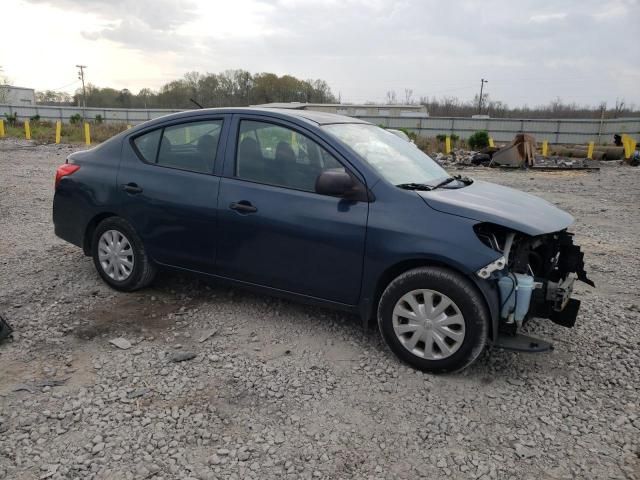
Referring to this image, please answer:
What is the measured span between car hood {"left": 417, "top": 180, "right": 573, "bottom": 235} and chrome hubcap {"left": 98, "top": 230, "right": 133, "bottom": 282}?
106 inches

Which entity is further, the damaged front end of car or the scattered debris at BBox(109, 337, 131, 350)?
the scattered debris at BBox(109, 337, 131, 350)

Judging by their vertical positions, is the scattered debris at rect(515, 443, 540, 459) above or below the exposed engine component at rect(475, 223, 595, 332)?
below

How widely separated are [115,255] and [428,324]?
9.56 ft

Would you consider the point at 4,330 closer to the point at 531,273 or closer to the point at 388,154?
the point at 388,154

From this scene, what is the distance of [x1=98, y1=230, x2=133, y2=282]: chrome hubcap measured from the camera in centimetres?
451

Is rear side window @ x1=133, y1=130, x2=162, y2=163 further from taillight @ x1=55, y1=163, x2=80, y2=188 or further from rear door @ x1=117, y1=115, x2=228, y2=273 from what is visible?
taillight @ x1=55, y1=163, x2=80, y2=188

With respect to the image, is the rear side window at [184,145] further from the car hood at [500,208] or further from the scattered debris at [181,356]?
the car hood at [500,208]

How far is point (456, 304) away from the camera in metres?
3.19

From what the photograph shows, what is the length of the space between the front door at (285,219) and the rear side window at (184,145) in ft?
0.68

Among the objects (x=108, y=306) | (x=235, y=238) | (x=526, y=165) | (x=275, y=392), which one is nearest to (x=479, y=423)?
(x=275, y=392)

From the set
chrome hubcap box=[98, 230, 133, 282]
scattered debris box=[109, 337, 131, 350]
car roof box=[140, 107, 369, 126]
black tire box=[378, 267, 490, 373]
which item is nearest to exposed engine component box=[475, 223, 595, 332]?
black tire box=[378, 267, 490, 373]

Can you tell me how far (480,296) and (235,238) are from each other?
1871 mm

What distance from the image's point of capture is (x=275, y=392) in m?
3.20

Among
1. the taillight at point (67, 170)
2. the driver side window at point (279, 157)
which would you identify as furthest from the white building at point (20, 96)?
the driver side window at point (279, 157)
